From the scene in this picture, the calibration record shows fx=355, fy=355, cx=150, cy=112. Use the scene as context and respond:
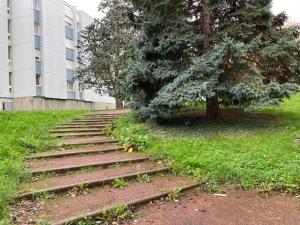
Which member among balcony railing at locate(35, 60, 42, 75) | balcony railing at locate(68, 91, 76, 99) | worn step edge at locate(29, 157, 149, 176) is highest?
balcony railing at locate(35, 60, 42, 75)

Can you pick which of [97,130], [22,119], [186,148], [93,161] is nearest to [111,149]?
[93,161]

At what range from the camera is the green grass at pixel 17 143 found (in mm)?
5215

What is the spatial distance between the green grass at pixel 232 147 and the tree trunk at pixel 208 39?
0.35 m

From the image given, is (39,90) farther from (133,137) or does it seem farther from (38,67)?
(133,137)

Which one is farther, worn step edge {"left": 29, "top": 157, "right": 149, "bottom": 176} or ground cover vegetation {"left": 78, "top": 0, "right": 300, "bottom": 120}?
ground cover vegetation {"left": 78, "top": 0, "right": 300, "bottom": 120}

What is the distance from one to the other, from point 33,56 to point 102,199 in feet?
72.7

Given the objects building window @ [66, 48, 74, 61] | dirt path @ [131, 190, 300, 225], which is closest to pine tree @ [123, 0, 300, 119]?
dirt path @ [131, 190, 300, 225]

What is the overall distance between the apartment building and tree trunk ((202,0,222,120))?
53.7ft

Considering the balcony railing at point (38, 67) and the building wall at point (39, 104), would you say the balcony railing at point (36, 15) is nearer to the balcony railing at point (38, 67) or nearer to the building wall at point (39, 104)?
the balcony railing at point (38, 67)

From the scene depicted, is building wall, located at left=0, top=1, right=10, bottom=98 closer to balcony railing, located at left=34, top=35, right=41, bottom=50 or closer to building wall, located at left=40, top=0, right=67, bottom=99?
balcony railing, located at left=34, top=35, right=41, bottom=50

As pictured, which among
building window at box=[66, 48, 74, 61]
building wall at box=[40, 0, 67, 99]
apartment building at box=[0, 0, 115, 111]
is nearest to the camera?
apartment building at box=[0, 0, 115, 111]

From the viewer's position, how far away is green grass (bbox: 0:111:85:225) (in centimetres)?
521

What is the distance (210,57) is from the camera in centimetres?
870

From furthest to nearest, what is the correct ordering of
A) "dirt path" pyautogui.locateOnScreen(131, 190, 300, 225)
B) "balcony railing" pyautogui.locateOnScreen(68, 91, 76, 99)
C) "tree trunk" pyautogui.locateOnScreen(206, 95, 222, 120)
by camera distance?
"balcony railing" pyautogui.locateOnScreen(68, 91, 76, 99) → "tree trunk" pyautogui.locateOnScreen(206, 95, 222, 120) → "dirt path" pyautogui.locateOnScreen(131, 190, 300, 225)
